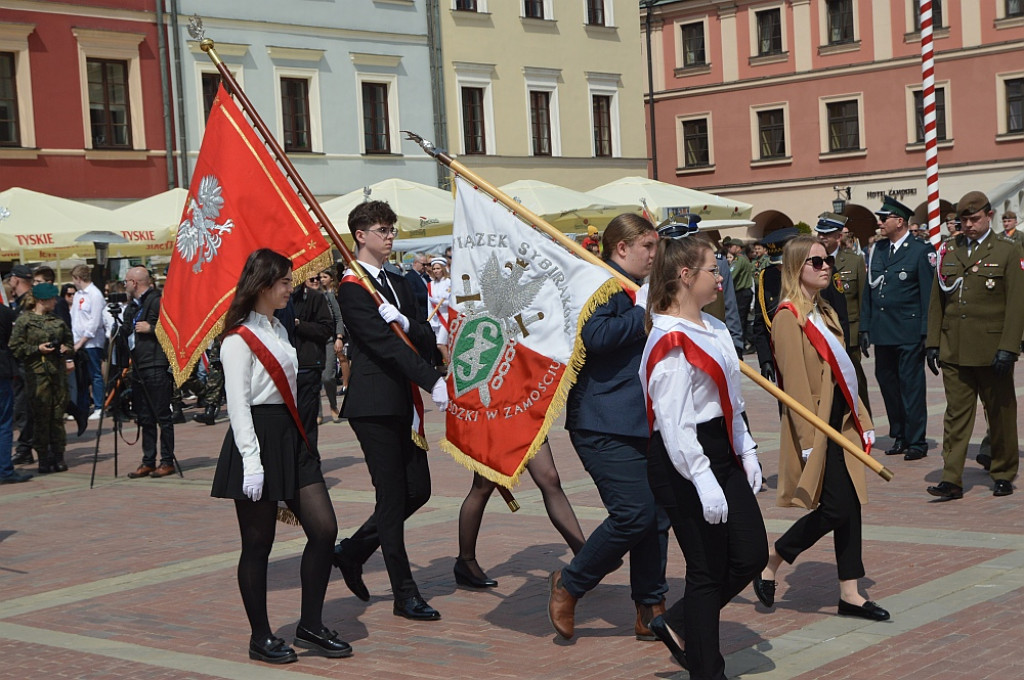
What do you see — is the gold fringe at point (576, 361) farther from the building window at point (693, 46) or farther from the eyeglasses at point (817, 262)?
the building window at point (693, 46)

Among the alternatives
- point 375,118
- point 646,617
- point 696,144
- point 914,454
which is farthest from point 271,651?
point 696,144

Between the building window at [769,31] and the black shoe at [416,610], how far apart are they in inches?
1775

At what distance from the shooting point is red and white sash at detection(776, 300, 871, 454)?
677 centimetres

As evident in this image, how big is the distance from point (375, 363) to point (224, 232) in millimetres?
1633

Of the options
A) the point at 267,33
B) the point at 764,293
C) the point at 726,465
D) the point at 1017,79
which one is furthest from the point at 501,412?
the point at 1017,79

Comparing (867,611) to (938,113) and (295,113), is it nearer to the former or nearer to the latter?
(295,113)

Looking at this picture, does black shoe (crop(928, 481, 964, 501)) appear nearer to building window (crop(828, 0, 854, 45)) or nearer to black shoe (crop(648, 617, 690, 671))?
black shoe (crop(648, 617, 690, 671))

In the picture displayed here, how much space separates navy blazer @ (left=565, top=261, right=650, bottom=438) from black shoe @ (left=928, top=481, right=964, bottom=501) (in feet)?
13.1

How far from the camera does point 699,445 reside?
5.38 meters

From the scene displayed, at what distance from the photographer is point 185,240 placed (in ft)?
27.4

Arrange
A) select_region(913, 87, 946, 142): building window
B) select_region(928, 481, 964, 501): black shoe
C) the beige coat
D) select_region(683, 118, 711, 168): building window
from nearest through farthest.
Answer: the beige coat, select_region(928, 481, 964, 501): black shoe, select_region(913, 87, 946, 142): building window, select_region(683, 118, 711, 168): building window

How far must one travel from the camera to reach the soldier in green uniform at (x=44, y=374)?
14.2 meters

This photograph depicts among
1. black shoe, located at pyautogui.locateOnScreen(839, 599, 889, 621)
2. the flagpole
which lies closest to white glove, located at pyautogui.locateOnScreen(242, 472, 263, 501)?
the flagpole

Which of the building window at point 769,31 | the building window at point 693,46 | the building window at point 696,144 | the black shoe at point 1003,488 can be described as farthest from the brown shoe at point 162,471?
the building window at point 693,46
